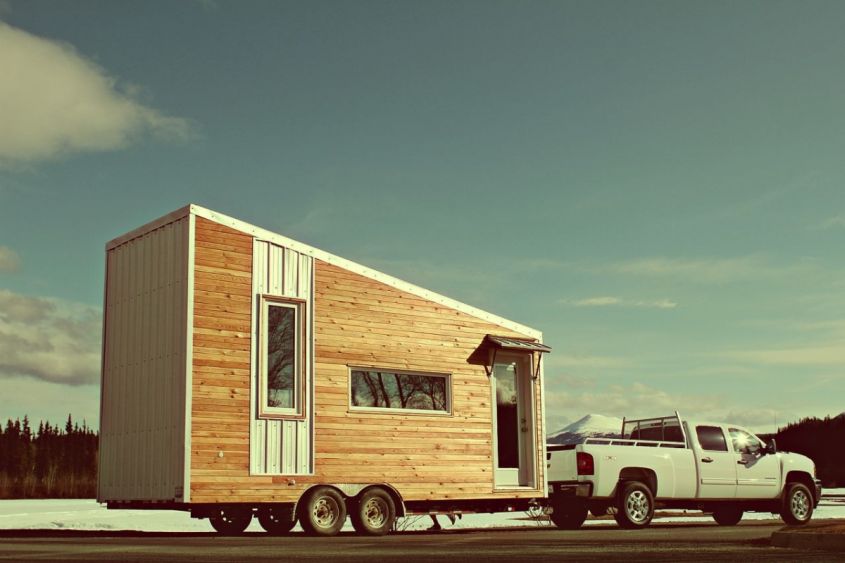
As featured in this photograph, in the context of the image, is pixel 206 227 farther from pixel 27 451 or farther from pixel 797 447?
pixel 27 451

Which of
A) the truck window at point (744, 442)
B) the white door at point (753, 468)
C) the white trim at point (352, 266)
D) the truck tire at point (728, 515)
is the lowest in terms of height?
the truck tire at point (728, 515)

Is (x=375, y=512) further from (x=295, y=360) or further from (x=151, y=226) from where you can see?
(x=151, y=226)

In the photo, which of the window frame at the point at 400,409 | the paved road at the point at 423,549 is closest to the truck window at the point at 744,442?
the paved road at the point at 423,549

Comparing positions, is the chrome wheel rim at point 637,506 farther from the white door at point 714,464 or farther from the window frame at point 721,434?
the window frame at point 721,434

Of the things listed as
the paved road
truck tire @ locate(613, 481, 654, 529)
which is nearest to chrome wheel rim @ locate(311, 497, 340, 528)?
the paved road

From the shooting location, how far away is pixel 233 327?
1623 centimetres

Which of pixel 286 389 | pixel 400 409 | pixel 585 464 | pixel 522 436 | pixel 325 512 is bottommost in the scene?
pixel 325 512

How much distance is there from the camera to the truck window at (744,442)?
69.8 feet

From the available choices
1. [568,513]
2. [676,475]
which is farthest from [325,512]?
[676,475]

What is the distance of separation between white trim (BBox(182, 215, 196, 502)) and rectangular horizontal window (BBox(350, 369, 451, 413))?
9.92ft

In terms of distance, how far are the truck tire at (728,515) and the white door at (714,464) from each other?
38.0 inches

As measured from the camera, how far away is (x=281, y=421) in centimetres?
1653

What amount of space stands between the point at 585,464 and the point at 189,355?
791 centimetres

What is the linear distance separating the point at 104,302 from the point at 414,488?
6.13m
